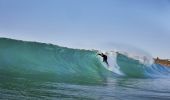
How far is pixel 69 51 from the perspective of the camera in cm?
2736

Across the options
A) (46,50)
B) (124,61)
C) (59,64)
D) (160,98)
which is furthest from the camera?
(124,61)

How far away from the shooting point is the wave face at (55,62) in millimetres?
17905

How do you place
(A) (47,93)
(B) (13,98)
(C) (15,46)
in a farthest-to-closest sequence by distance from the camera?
1. (C) (15,46)
2. (A) (47,93)
3. (B) (13,98)

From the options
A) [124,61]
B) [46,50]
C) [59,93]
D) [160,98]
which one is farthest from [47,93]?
[124,61]

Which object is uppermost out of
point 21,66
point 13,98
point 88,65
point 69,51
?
point 69,51

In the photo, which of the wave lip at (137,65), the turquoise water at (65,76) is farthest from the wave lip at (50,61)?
the wave lip at (137,65)

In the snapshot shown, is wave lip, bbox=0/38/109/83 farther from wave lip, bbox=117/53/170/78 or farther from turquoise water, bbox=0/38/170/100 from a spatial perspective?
wave lip, bbox=117/53/170/78

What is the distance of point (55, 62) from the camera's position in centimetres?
2245

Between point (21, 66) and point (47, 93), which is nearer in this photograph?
point (47, 93)

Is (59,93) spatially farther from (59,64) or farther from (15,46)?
(15,46)

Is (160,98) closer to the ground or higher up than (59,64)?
closer to the ground

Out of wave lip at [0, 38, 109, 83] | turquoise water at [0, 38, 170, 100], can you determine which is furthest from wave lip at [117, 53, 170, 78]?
wave lip at [0, 38, 109, 83]

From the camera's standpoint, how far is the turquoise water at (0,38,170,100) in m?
10.5

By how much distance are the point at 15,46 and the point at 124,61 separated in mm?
12286
